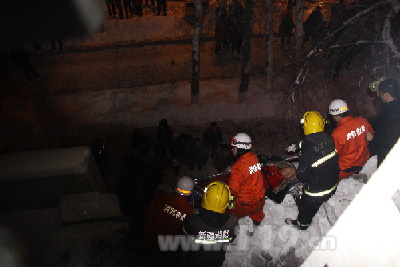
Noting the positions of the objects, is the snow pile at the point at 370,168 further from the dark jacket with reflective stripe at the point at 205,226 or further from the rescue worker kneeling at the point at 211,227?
the dark jacket with reflective stripe at the point at 205,226

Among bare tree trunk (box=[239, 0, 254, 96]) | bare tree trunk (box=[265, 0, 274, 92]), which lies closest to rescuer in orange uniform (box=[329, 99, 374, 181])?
bare tree trunk (box=[239, 0, 254, 96])

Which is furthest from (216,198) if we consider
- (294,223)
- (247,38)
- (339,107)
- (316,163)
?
(247,38)

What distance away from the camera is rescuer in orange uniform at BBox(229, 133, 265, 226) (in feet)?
14.1

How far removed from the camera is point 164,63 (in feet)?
41.9

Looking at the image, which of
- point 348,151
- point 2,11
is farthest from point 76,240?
point 2,11

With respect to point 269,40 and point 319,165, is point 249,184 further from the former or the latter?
point 269,40

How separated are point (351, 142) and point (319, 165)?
95 cm

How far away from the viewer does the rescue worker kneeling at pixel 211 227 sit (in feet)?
11.9

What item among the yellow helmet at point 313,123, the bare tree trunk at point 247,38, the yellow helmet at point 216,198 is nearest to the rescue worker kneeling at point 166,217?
the yellow helmet at point 216,198

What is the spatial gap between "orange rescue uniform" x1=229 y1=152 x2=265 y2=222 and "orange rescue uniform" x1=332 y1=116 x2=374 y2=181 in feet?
4.34

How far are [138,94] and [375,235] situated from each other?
32.4 feet

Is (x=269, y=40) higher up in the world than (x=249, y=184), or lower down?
higher up

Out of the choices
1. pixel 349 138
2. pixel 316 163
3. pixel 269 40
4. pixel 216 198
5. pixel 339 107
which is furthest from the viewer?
pixel 269 40

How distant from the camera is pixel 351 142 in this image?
451 cm
